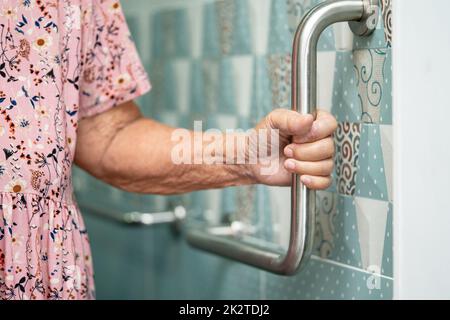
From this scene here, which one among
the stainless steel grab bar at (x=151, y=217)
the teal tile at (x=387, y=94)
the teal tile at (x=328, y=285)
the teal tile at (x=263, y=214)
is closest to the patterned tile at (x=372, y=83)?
the teal tile at (x=387, y=94)

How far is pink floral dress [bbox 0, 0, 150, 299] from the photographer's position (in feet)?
3.05

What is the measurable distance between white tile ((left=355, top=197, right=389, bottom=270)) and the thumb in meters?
0.13

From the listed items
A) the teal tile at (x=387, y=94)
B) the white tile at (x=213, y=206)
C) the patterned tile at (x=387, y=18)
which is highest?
the patterned tile at (x=387, y=18)

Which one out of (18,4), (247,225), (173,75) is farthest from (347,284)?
(173,75)

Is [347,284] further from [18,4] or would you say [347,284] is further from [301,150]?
[18,4]

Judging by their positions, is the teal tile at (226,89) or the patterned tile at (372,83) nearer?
the patterned tile at (372,83)

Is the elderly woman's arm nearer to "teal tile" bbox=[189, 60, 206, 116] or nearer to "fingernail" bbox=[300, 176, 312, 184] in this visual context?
"fingernail" bbox=[300, 176, 312, 184]

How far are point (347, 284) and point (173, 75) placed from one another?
28.0 inches

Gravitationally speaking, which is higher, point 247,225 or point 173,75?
point 173,75

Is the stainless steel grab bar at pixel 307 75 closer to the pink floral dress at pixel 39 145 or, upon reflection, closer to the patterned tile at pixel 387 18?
the patterned tile at pixel 387 18

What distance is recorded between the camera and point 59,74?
950 mm

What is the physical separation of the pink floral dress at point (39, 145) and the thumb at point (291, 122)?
27 centimetres

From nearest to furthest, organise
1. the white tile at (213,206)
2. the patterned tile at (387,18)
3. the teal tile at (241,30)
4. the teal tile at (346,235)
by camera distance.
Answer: the patterned tile at (387,18) < the teal tile at (346,235) < the teal tile at (241,30) < the white tile at (213,206)

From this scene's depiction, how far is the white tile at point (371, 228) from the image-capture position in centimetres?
91
